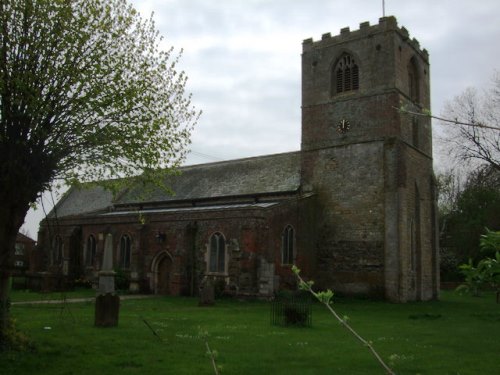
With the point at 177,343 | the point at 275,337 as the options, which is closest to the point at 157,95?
the point at 177,343

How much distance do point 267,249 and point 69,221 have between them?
54.9 ft

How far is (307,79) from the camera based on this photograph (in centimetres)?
3178

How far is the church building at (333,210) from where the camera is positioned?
26703 millimetres

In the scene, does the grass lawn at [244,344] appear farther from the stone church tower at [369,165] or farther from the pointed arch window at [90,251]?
the pointed arch window at [90,251]

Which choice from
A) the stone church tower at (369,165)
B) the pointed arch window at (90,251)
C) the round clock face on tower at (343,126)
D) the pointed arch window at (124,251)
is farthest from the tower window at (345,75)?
the pointed arch window at (90,251)

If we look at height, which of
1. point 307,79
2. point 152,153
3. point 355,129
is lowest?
point 152,153

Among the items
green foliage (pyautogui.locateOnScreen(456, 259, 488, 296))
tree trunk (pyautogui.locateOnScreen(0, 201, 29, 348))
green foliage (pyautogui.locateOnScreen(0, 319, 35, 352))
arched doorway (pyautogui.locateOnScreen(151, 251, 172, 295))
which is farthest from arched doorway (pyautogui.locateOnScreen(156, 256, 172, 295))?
green foliage (pyautogui.locateOnScreen(456, 259, 488, 296))

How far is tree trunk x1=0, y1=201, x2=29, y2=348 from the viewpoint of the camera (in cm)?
1080

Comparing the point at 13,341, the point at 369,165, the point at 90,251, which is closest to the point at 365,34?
the point at 369,165

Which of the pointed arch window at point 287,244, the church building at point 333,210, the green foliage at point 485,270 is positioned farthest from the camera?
the pointed arch window at point 287,244

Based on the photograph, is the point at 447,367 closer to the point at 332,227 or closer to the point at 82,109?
the point at 82,109

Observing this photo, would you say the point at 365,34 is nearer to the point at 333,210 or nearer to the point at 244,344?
the point at 333,210

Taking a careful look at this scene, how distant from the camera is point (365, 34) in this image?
29797 mm

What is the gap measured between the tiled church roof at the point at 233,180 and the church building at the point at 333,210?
0.14 m
